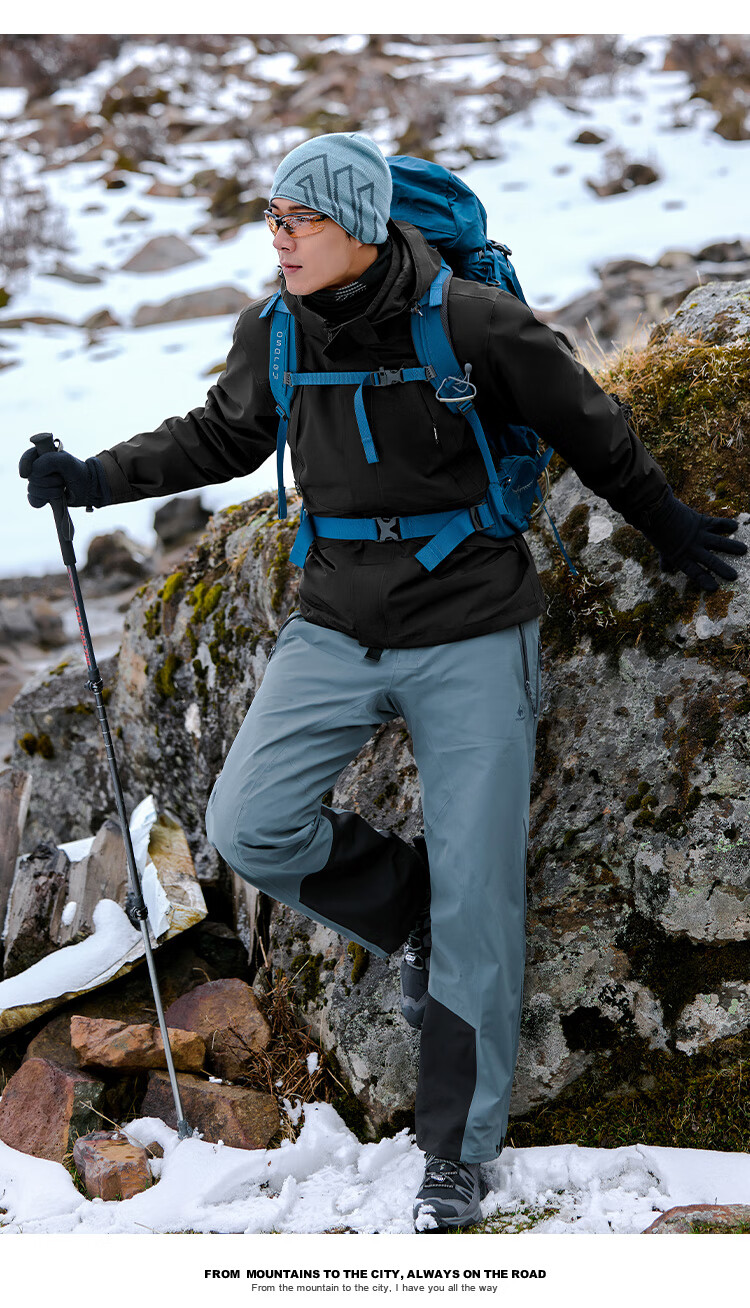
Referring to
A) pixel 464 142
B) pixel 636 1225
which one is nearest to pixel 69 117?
A: pixel 464 142

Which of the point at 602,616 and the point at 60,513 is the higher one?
the point at 60,513

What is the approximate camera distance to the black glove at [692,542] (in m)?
3.08

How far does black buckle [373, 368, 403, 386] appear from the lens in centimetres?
280

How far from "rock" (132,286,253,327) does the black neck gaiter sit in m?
14.9

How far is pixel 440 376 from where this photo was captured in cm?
277

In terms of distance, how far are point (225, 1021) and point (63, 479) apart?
6.59 feet

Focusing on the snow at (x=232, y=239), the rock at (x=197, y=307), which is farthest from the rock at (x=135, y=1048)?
the rock at (x=197, y=307)

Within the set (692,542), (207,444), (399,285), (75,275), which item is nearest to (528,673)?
(692,542)

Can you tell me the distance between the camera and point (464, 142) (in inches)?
859

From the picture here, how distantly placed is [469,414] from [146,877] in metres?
2.50

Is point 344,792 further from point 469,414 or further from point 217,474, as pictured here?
point 469,414

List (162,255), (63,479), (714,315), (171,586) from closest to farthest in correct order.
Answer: (63,479) < (714,315) < (171,586) < (162,255)

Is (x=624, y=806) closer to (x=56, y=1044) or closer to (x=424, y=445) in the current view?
(x=424, y=445)

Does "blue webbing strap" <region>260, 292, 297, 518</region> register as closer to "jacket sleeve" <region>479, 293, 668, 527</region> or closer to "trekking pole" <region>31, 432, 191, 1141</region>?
"jacket sleeve" <region>479, 293, 668, 527</region>
